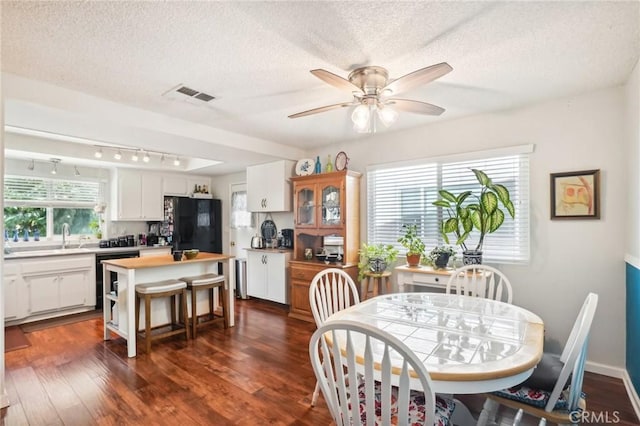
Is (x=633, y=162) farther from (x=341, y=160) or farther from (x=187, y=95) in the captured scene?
(x=187, y=95)

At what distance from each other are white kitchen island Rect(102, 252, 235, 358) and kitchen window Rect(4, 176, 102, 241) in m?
2.29

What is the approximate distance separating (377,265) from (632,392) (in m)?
2.20

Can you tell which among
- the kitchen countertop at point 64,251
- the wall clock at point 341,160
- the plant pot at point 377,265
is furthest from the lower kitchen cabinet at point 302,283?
the kitchen countertop at point 64,251

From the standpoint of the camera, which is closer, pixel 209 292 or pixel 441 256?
pixel 441 256

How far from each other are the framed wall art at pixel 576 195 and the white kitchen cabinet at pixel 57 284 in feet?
19.2

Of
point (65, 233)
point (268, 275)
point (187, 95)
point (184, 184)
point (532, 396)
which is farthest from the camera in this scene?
point (184, 184)

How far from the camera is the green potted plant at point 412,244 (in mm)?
3430

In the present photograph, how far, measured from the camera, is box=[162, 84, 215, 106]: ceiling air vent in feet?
8.63

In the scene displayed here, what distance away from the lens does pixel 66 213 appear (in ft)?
16.7

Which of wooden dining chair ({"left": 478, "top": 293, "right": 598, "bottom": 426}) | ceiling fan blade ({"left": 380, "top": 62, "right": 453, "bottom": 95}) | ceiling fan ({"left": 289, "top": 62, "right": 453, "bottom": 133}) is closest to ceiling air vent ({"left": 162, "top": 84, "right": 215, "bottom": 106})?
ceiling fan ({"left": 289, "top": 62, "right": 453, "bottom": 133})

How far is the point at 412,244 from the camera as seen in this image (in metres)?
3.51

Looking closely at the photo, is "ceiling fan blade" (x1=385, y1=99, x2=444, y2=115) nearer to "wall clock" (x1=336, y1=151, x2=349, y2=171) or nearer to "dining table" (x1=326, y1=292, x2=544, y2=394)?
"dining table" (x1=326, y1=292, x2=544, y2=394)

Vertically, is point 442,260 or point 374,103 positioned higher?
point 374,103

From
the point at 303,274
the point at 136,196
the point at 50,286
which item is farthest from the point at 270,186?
the point at 50,286
